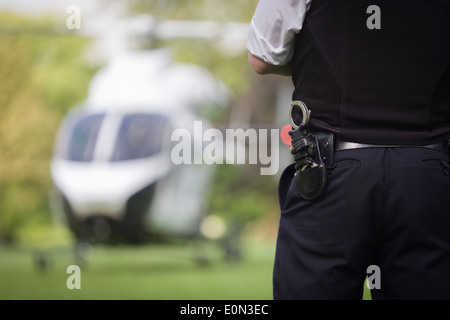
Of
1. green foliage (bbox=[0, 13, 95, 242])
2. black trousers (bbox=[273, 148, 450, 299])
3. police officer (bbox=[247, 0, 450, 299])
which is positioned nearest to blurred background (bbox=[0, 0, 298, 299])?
police officer (bbox=[247, 0, 450, 299])

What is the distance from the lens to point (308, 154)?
225cm

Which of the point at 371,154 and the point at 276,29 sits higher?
the point at 276,29

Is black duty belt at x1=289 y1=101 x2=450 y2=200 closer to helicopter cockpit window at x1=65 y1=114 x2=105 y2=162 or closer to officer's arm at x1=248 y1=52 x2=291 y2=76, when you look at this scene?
officer's arm at x1=248 y1=52 x2=291 y2=76

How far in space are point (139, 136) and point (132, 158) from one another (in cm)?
42

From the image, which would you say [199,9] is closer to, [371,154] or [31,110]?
[31,110]

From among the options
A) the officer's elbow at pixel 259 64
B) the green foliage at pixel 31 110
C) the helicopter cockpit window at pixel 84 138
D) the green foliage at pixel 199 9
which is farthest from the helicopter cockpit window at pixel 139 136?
Result: the green foliage at pixel 31 110

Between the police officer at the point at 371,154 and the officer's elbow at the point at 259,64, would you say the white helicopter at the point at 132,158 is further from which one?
the police officer at the point at 371,154

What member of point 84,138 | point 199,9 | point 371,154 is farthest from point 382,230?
point 199,9

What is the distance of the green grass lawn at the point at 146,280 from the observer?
25.3 ft

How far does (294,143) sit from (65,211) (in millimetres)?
8966

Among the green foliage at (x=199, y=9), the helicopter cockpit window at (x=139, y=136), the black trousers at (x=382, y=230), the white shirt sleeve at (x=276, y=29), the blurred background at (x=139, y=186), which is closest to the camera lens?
the black trousers at (x=382, y=230)

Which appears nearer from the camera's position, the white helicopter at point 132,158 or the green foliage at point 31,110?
the white helicopter at point 132,158

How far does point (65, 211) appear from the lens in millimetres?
10883

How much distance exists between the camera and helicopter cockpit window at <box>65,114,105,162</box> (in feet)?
37.3
